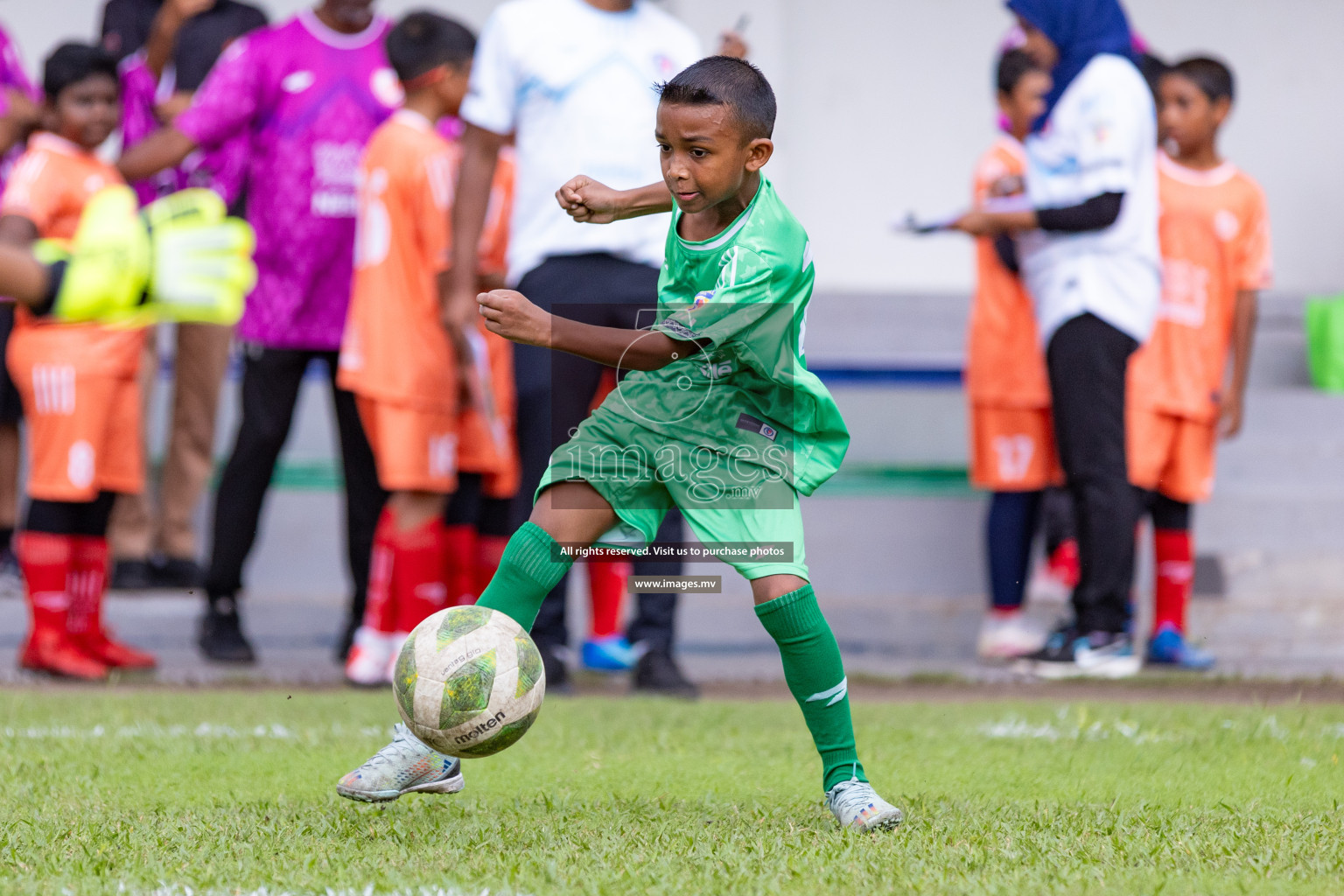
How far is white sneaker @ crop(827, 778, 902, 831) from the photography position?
9.78ft

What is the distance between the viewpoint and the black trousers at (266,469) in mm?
5918

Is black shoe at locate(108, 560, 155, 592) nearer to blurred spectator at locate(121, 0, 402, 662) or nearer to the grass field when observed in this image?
blurred spectator at locate(121, 0, 402, 662)

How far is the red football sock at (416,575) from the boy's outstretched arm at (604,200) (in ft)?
7.88

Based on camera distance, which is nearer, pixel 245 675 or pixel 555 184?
pixel 555 184

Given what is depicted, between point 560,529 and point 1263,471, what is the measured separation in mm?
5893

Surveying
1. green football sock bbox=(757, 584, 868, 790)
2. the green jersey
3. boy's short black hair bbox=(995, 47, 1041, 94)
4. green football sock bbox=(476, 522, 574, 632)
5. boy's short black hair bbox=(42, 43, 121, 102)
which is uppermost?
boy's short black hair bbox=(995, 47, 1041, 94)

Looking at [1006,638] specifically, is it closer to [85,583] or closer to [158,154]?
[85,583]

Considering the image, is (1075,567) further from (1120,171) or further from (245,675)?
(245,675)

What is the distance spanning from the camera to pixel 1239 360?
6707 millimetres

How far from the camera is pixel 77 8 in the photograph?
10609 millimetres

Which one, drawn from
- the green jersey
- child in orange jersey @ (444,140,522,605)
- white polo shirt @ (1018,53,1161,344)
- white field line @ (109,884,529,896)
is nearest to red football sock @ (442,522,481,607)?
child in orange jersey @ (444,140,522,605)

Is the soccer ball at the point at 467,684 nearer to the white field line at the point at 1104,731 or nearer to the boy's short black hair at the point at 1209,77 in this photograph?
the white field line at the point at 1104,731

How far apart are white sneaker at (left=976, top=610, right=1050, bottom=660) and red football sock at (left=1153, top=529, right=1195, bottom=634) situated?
48cm

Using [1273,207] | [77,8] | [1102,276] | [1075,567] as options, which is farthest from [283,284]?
[1273,207]
